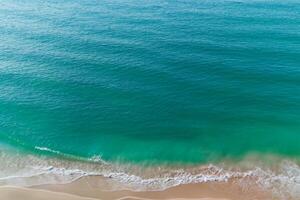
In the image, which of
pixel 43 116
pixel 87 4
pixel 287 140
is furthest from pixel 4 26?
pixel 287 140

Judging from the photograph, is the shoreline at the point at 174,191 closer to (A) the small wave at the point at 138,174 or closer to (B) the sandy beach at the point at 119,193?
(B) the sandy beach at the point at 119,193

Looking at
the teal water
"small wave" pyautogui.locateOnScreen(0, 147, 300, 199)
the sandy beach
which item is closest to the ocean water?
the teal water

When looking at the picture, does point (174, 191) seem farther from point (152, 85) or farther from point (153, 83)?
point (153, 83)

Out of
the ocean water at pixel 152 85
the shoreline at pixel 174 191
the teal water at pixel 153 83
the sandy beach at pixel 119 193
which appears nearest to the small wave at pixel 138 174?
the shoreline at pixel 174 191

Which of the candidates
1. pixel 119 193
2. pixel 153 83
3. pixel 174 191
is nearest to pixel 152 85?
pixel 153 83

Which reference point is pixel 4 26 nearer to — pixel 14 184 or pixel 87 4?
pixel 87 4

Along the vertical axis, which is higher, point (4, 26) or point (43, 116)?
point (4, 26)
